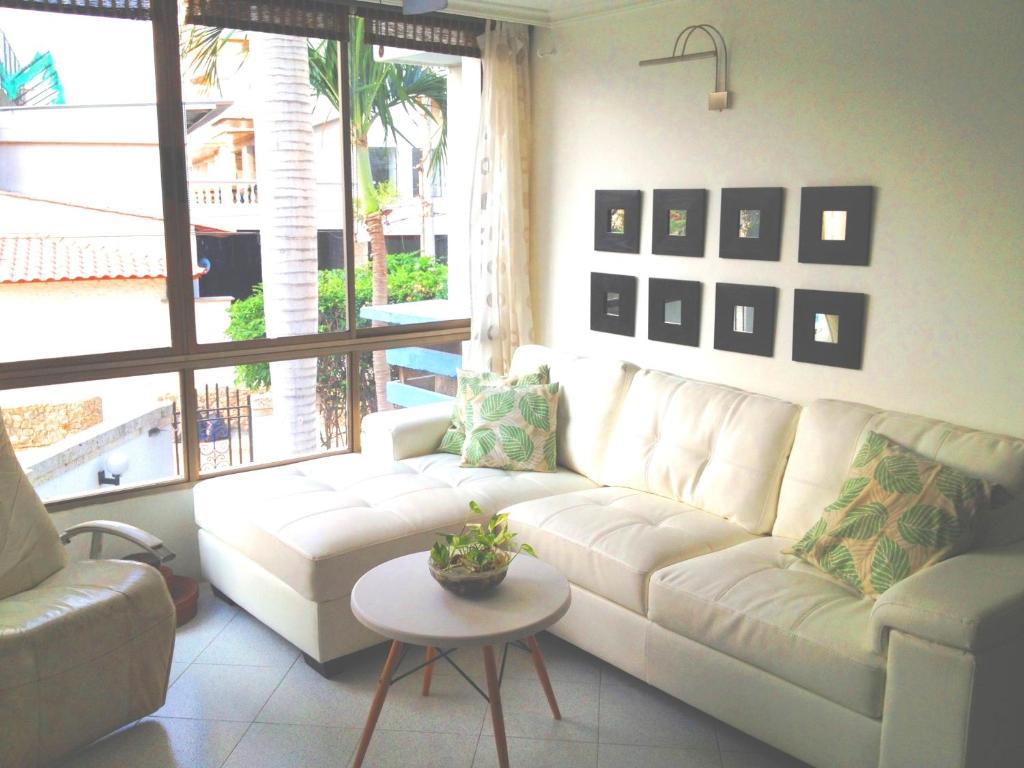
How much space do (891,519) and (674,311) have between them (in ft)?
5.17

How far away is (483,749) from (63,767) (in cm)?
124

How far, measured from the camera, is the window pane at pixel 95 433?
12.1 feet

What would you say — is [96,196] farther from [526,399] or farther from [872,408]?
[872,408]

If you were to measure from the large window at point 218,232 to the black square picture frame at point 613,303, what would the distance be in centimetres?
75

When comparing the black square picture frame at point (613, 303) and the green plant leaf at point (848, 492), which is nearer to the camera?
the green plant leaf at point (848, 492)

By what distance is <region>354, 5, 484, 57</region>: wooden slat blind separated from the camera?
4.27 metres

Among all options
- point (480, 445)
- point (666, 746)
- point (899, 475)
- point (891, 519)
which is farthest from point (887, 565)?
point (480, 445)

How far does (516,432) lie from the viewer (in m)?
4.07

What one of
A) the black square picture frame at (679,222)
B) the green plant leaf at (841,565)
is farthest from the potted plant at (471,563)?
the black square picture frame at (679,222)

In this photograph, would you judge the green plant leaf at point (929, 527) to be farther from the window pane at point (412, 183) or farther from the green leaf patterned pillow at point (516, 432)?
the window pane at point (412, 183)

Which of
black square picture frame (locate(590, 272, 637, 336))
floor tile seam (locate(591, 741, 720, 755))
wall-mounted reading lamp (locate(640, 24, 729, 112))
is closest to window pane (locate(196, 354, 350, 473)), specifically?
black square picture frame (locate(590, 272, 637, 336))

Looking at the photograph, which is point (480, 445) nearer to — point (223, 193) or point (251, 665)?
point (251, 665)

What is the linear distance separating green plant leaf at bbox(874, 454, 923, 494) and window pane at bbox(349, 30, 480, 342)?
2513 millimetres

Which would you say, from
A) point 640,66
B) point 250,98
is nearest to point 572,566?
point 640,66
